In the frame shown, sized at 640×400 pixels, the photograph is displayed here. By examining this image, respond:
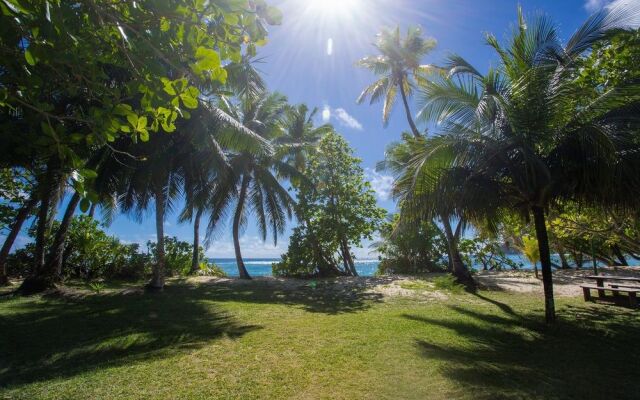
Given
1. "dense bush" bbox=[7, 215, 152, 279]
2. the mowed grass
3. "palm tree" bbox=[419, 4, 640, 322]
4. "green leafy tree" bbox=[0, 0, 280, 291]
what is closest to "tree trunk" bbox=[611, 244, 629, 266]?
the mowed grass

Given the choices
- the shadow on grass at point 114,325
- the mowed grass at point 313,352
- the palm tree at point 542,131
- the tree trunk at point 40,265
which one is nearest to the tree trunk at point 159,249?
the shadow on grass at point 114,325

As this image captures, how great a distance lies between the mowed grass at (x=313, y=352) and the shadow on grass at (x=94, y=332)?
0.02 metres

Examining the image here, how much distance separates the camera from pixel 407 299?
1045 centimetres

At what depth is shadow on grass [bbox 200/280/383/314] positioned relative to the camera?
9.70 metres

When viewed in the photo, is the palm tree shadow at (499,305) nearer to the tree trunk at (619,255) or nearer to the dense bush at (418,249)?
the dense bush at (418,249)

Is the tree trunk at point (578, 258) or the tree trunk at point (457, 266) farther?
the tree trunk at point (578, 258)

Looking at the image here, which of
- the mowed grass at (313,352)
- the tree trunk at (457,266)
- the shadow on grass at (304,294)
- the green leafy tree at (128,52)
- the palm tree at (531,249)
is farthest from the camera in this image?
the palm tree at (531,249)

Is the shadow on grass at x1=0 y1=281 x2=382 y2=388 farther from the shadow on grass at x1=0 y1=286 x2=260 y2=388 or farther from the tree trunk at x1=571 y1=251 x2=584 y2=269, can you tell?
the tree trunk at x1=571 y1=251 x2=584 y2=269

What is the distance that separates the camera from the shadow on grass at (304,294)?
382 inches

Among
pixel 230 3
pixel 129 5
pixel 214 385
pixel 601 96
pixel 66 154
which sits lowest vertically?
pixel 214 385

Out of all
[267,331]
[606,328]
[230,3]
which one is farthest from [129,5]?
[606,328]

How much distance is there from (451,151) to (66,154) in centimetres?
654

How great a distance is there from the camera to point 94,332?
20.2ft

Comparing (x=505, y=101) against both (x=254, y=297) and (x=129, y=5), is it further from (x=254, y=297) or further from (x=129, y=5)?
(x=254, y=297)
